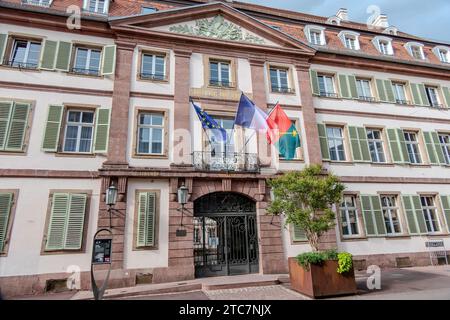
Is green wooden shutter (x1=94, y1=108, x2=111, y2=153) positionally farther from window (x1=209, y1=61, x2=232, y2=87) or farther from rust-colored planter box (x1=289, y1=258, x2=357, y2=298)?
rust-colored planter box (x1=289, y1=258, x2=357, y2=298)

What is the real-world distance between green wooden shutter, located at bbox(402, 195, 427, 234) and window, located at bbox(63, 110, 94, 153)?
13880mm

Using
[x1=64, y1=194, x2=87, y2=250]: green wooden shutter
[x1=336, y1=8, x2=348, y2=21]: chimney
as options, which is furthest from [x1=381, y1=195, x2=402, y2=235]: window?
[x1=336, y1=8, x2=348, y2=21]: chimney

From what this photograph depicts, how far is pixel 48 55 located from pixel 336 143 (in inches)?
507

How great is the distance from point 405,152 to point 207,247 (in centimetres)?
1085

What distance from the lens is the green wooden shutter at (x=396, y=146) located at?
13375mm

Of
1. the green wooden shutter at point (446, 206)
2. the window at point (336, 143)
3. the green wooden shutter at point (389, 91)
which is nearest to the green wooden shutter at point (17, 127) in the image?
the window at point (336, 143)

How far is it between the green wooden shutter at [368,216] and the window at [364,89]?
5339 mm

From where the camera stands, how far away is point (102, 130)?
10.2 metres

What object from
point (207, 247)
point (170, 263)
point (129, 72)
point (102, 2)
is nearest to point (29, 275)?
point (170, 263)

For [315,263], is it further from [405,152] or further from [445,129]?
[445,129]

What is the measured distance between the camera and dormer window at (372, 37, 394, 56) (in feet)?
51.9

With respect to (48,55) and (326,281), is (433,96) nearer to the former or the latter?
(326,281)

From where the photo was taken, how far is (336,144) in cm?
1305

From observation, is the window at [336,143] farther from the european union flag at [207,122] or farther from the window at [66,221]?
the window at [66,221]
